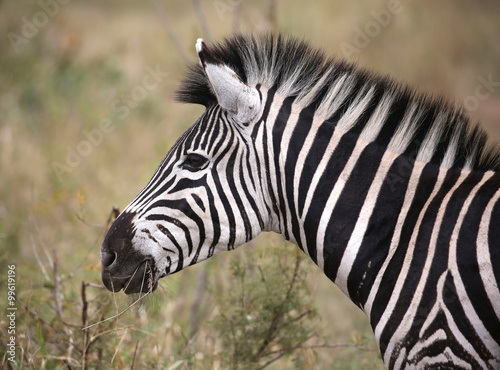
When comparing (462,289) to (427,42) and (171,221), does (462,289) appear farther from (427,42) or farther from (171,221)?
(427,42)

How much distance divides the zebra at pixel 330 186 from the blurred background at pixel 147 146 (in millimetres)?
728

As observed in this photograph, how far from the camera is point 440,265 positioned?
2.54 metres

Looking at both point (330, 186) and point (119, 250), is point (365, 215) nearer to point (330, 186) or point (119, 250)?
point (330, 186)

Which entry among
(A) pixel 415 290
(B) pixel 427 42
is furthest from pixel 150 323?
(B) pixel 427 42

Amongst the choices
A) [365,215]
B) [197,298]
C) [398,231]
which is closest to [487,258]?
[398,231]

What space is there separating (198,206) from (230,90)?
707 mm

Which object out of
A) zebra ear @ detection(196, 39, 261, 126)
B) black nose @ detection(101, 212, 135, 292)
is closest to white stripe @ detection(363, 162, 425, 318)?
zebra ear @ detection(196, 39, 261, 126)

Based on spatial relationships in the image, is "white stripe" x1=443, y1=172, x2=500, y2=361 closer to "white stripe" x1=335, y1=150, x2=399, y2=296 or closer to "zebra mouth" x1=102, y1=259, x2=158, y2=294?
"white stripe" x1=335, y1=150, x2=399, y2=296

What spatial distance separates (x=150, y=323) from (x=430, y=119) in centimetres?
358

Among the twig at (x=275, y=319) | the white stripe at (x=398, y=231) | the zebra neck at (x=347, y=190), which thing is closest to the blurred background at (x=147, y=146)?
the twig at (x=275, y=319)

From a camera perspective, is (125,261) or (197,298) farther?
(197,298)

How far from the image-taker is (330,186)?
2.86 metres

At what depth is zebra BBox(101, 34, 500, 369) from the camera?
8.54 ft

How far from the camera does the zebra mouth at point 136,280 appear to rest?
2.96 metres
